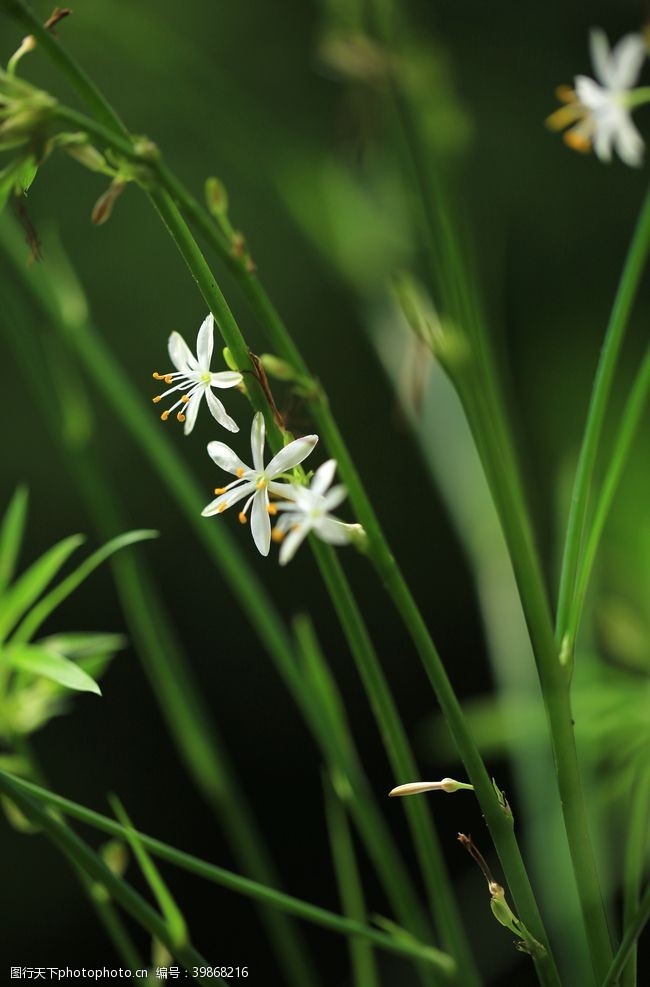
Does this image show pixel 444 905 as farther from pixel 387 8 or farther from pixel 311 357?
pixel 311 357

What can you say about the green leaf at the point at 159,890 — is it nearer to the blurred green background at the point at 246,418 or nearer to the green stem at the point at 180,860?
the green stem at the point at 180,860

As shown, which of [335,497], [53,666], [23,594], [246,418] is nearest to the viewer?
[335,497]

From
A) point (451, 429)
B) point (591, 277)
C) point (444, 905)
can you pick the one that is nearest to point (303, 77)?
point (591, 277)

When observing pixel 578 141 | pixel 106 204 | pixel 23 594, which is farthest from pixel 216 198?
pixel 23 594

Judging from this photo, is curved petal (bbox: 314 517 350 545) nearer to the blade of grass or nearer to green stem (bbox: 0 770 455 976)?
green stem (bbox: 0 770 455 976)

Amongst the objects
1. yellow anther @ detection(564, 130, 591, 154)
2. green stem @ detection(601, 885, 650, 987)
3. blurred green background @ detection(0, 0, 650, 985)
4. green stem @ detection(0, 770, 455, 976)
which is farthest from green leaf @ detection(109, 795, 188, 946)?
blurred green background @ detection(0, 0, 650, 985)

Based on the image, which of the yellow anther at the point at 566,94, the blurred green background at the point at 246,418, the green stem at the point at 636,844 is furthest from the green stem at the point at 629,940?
the blurred green background at the point at 246,418

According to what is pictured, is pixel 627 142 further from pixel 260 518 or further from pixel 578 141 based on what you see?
pixel 260 518
